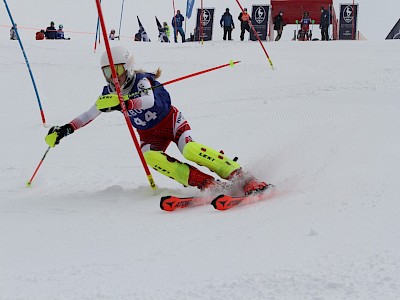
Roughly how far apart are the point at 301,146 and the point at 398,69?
5.97m

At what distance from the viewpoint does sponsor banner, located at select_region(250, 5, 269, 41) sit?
20.9m

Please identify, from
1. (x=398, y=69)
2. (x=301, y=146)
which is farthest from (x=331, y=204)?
(x=398, y=69)

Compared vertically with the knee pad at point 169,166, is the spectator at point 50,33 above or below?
below

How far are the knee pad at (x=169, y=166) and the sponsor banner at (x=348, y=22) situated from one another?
1774 cm

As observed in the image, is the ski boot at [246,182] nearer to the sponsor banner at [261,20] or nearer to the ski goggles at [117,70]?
the ski goggles at [117,70]

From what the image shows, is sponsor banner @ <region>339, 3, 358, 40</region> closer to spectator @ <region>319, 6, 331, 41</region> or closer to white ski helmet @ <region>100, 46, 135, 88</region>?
spectator @ <region>319, 6, 331, 41</region>

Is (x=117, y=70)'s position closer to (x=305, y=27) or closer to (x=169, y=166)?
(x=169, y=166)

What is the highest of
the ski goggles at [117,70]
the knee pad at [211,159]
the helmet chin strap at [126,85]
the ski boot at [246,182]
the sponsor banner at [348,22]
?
the ski goggles at [117,70]

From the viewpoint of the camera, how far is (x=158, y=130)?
4.54m

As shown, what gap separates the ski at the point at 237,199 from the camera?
3.51 metres

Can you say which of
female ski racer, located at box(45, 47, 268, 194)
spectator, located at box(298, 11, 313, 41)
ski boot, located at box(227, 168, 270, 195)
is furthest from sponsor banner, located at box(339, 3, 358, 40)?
ski boot, located at box(227, 168, 270, 195)

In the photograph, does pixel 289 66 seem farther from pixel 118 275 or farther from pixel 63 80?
pixel 118 275

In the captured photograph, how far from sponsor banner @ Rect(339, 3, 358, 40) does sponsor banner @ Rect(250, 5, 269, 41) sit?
Result: 8.32ft

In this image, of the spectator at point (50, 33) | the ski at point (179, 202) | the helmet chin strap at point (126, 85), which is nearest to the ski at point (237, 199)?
the ski at point (179, 202)
